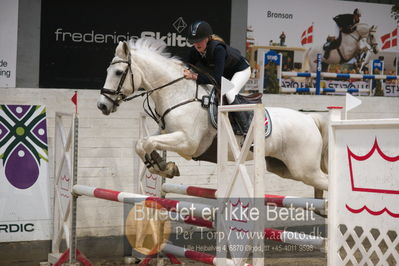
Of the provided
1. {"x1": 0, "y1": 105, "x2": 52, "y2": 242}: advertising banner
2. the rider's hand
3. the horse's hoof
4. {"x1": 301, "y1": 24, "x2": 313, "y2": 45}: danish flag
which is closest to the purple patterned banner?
{"x1": 0, "y1": 105, "x2": 52, "y2": 242}: advertising banner

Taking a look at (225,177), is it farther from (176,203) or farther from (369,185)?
(369,185)

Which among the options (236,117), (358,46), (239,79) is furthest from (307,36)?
(236,117)

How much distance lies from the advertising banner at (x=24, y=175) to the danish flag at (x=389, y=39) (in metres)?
4.18

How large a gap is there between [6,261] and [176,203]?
86.4 inches

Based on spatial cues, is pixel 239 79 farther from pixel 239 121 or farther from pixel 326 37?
pixel 326 37

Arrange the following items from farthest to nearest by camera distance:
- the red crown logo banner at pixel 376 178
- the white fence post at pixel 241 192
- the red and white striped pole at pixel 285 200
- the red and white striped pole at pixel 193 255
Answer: the red and white striped pole at pixel 193 255
the red and white striped pole at pixel 285 200
the white fence post at pixel 241 192
the red crown logo banner at pixel 376 178

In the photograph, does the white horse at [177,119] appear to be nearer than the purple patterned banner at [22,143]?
Yes

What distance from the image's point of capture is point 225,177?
317 centimetres

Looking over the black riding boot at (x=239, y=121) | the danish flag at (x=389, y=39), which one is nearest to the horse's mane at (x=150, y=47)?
the black riding boot at (x=239, y=121)

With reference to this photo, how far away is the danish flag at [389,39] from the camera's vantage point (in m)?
7.55

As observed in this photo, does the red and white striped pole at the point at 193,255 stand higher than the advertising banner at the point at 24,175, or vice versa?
the advertising banner at the point at 24,175

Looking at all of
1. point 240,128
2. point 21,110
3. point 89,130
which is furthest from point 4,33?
point 240,128

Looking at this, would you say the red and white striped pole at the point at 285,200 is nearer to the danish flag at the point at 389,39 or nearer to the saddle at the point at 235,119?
the saddle at the point at 235,119

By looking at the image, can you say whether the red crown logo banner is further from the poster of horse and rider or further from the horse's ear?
the poster of horse and rider
